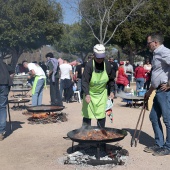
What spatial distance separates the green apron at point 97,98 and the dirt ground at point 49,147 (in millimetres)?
872

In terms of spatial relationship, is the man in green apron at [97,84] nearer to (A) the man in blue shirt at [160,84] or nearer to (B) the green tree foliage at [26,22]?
(A) the man in blue shirt at [160,84]

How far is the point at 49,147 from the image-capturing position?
685 cm

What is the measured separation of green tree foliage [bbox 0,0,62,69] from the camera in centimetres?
3188

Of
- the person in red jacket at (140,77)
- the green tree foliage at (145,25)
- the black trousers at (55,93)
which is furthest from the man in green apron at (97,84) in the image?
the green tree foliage at (145,25)

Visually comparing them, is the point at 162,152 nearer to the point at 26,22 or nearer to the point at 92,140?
the point at 92,140

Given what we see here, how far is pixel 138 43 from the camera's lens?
122ft

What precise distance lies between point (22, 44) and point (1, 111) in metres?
27.2

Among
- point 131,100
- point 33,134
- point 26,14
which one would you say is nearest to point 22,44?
point 26,14

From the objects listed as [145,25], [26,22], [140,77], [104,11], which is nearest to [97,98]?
[140,77]

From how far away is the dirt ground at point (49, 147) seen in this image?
5672 millimetres

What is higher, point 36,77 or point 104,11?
point 104,11

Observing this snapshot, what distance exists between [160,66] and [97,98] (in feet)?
3.93

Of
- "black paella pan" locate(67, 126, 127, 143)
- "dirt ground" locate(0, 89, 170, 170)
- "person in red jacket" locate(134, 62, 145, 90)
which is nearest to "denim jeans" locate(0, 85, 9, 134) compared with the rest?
"dirt ground" locate(0, 89, 170, 170)

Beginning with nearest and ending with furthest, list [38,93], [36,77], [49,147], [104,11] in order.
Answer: [49,147]
[36,77]
[38,93]
[104,11]
